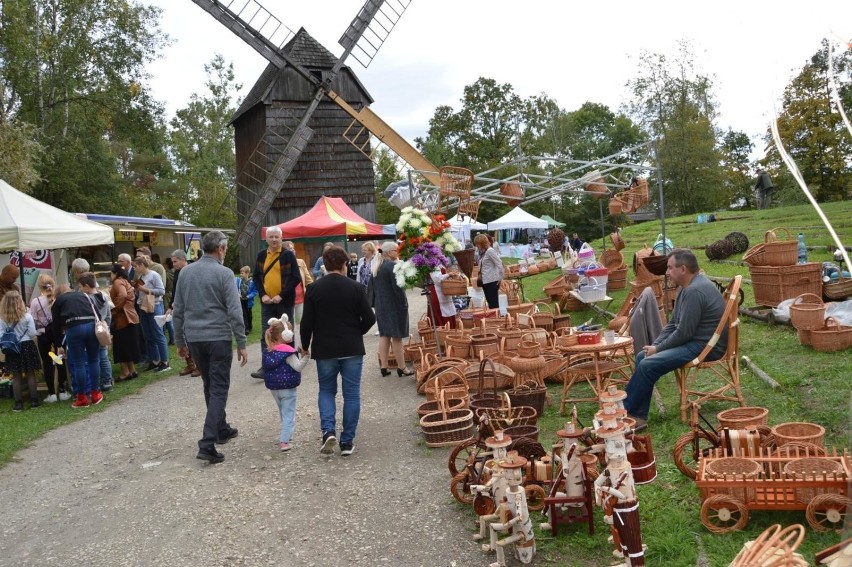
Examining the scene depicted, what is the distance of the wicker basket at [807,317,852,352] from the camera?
6.61 m

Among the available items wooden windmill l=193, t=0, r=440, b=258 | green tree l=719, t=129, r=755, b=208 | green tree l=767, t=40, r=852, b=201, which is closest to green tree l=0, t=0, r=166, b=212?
wooden windmill l=193, t=0, r=440, b=258

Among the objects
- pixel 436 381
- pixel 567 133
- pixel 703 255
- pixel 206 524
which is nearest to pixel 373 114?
pixel 703 255

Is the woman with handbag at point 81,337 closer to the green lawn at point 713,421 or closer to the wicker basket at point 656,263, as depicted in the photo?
the green lawn at point 713,421

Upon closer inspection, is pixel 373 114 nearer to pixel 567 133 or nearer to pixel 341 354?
pixel 341 354

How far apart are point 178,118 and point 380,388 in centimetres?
4477

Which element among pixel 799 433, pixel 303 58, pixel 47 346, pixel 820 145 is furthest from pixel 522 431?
pixel 303 58

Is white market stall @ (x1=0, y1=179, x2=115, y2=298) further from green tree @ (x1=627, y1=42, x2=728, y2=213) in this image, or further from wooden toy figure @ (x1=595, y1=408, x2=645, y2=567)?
Result: green tree @ (x1=627, y1=42, x2=728, y2=213)

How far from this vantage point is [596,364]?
6.09m

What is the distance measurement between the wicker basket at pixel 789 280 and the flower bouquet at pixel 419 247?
3.93 m

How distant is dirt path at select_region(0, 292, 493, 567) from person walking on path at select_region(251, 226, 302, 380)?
129 cm

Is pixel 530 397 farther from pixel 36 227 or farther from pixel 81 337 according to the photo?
pixel 36 227

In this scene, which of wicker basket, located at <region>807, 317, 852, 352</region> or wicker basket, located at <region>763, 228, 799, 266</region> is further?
wicker basket, located at <region>763, 228, 799, 266</region>

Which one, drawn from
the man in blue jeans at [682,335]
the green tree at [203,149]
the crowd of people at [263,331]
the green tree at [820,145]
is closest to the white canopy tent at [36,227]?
the crowd of people at [263,331]

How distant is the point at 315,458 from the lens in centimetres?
579
